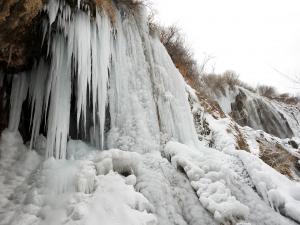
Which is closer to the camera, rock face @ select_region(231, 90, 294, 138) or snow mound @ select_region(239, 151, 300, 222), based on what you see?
snow mound @ select_region(239, 151, 300, 222)

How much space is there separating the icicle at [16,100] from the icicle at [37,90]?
0.12 m

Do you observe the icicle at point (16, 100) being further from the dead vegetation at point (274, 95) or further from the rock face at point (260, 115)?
the dead vegetation at point (274, 95)

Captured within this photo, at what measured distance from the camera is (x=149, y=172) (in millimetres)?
4012

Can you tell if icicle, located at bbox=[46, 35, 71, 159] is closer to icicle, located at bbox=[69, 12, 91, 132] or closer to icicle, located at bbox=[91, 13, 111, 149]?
icicle, located at bbox=[69, 12, 91, 132]

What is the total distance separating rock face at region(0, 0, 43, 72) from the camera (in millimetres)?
3461

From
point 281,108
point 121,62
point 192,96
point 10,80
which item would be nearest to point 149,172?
point 121,62

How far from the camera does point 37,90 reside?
15.3 ft

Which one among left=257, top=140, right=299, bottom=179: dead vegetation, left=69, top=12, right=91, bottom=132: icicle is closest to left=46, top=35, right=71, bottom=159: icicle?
left=69, top=12, right=91, bottom=132: icicle

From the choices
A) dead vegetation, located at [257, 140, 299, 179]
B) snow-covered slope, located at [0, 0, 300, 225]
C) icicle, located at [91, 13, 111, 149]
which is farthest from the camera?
dead vegetation, located at [257, 140, 299, 179]

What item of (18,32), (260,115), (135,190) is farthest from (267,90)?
(18,32)

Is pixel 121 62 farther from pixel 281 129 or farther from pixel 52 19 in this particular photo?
pixel 281 129

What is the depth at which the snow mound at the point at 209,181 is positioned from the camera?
3590 mm

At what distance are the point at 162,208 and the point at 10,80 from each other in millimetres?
2992

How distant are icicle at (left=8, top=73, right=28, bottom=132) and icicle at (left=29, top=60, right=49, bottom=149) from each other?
0.38 feet
